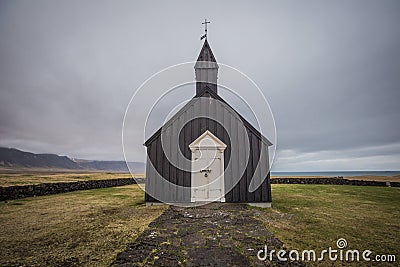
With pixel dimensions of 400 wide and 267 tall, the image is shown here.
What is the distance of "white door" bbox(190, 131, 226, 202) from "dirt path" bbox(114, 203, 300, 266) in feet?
9.35

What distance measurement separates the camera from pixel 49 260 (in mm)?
4695

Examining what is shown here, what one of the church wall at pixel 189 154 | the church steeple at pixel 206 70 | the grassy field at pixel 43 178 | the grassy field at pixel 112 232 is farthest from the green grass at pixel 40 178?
the church steeple at pixel 206 70

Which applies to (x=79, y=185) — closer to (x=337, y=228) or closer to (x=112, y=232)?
(x=112, y=232)

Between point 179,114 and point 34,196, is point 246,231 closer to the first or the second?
point 179,114

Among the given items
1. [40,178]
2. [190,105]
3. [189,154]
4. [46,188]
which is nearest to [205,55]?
[190,105]

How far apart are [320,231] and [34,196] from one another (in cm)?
1868

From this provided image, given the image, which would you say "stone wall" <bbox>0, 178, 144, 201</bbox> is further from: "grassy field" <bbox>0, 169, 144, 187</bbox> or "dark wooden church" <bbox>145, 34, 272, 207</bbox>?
"dark wooden church" <bbox>145, 34, 272, 207</bbox>

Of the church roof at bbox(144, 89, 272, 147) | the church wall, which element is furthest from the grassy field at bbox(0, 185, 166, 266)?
the church roof at bbox(144, 89, 272, 147)

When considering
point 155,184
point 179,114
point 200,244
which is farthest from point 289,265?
point 179,114

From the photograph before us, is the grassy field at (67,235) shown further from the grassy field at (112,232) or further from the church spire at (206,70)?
the church spire at (206,70)

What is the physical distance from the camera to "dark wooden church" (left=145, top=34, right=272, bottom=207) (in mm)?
11289

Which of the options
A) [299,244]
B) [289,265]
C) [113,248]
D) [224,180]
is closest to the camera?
[289,265]

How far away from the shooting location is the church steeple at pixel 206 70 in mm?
14094

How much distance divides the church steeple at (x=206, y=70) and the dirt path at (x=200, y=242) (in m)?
8.61
